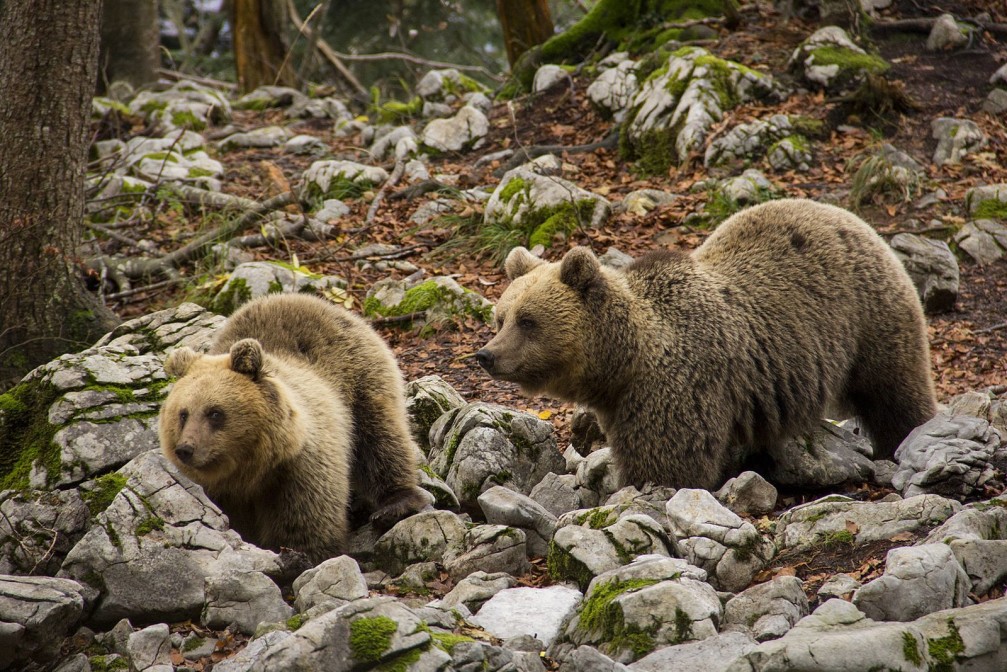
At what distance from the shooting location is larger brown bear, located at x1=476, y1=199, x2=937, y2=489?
6508 mm

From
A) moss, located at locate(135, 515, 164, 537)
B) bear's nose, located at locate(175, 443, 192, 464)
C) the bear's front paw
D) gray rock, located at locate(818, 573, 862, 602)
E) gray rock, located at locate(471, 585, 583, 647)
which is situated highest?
gray rock, located at locate(818, 573, 862, 602)

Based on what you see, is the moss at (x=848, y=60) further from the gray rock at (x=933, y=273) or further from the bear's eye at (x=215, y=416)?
the bear's eye at (x=215, y=416)

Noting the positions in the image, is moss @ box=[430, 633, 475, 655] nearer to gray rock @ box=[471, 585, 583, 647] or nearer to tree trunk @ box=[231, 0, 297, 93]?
gray rock @ box=[471, 585, 583, 647]

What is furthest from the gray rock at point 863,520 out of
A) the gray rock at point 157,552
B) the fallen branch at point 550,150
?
the fallen branch at point 550,150

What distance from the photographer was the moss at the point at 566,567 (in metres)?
5.19

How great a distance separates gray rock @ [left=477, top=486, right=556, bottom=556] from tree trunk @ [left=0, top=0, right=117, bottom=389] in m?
4.62

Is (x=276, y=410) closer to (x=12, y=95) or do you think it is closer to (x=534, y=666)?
(x=534, y=666)

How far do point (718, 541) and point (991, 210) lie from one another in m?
7.10

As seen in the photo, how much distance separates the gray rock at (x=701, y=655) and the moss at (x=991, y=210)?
26.0 ft

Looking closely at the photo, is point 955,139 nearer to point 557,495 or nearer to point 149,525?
point 557,495

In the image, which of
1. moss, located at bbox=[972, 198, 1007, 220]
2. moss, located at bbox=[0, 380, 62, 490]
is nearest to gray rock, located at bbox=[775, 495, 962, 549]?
moss, located at bbox=[0, 380, 62, 490]

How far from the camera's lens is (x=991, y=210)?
34.8 feet

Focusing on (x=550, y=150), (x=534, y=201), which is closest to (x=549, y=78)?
(x=550, y=150)

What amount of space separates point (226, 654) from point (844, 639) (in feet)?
9.38
